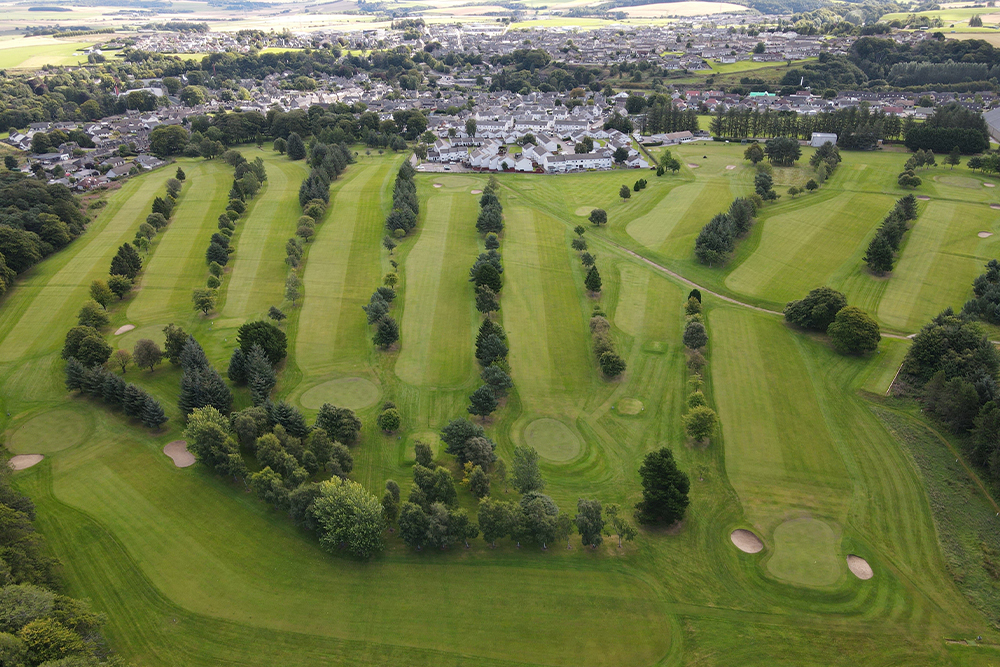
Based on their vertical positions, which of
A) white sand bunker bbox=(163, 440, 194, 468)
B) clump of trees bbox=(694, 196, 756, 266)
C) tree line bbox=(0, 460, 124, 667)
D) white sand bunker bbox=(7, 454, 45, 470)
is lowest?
white sand bunker bbox=(7, 454, 45, 470)

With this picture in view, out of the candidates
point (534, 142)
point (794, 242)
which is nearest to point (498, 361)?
point (794, 242)

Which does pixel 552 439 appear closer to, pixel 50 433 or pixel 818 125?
pixel 50 433

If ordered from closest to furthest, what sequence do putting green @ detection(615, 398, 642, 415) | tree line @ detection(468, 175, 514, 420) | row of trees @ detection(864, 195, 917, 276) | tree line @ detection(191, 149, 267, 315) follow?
tree line @ detection(468, 175, 514, 420) → putting green @ detection(615, 398, 642, 415) → tree line @ detection(191, 149, 267, 315) → row of trees @ detection(864, 195, 917, 276)

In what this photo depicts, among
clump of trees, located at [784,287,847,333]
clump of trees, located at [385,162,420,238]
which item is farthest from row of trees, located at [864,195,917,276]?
clump of trees, located at [385,162,420,238]

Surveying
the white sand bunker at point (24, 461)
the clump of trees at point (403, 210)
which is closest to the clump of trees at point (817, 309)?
the clump of trees at point (403, 210)

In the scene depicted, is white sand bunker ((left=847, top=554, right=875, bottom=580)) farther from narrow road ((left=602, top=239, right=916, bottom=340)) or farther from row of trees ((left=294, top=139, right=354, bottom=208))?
row of trees ((left=294, top=139, right=354, bottom=208))

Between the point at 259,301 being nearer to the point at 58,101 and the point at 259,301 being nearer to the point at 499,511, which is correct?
the point at 499,511
